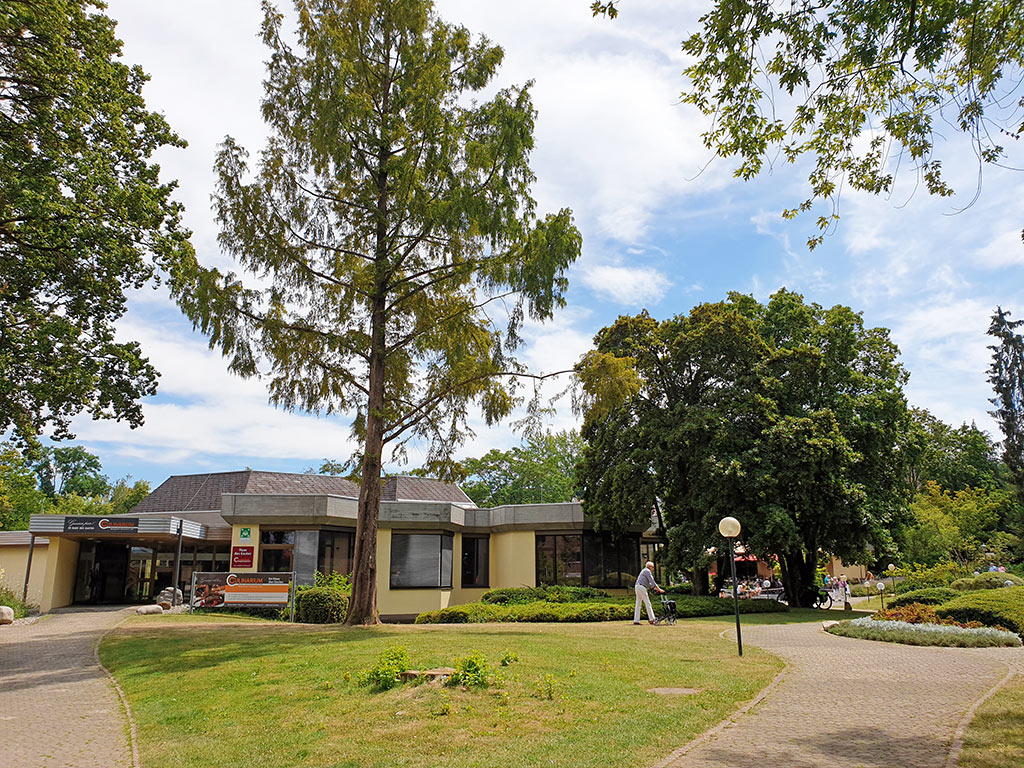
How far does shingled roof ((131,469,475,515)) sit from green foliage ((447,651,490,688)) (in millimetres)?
25228

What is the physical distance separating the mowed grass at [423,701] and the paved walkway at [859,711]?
0.37 metres

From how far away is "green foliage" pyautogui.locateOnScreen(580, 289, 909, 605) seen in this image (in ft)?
72.1

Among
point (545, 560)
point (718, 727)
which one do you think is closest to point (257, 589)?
point (545, 560)

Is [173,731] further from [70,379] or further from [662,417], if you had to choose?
[662,417]

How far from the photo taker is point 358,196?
637 inches

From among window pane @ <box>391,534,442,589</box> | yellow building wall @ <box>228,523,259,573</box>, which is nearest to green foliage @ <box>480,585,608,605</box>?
window pane @ <box>391,534,442,589</box>

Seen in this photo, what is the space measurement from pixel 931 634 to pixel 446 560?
16153mm

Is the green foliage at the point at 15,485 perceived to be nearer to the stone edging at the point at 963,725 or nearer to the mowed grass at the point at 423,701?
the mowed grass at the point at 423,701

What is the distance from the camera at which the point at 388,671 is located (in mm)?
8070

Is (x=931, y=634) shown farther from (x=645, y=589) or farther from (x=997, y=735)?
(x=997, y=735)

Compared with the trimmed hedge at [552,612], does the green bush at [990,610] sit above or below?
above

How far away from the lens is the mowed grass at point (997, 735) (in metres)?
5.26

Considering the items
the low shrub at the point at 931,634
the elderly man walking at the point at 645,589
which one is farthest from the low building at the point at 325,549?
the low shrub at the point at 931,634

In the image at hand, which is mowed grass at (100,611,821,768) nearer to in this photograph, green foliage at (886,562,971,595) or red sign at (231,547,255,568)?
red sign at (231,547,255,568)
